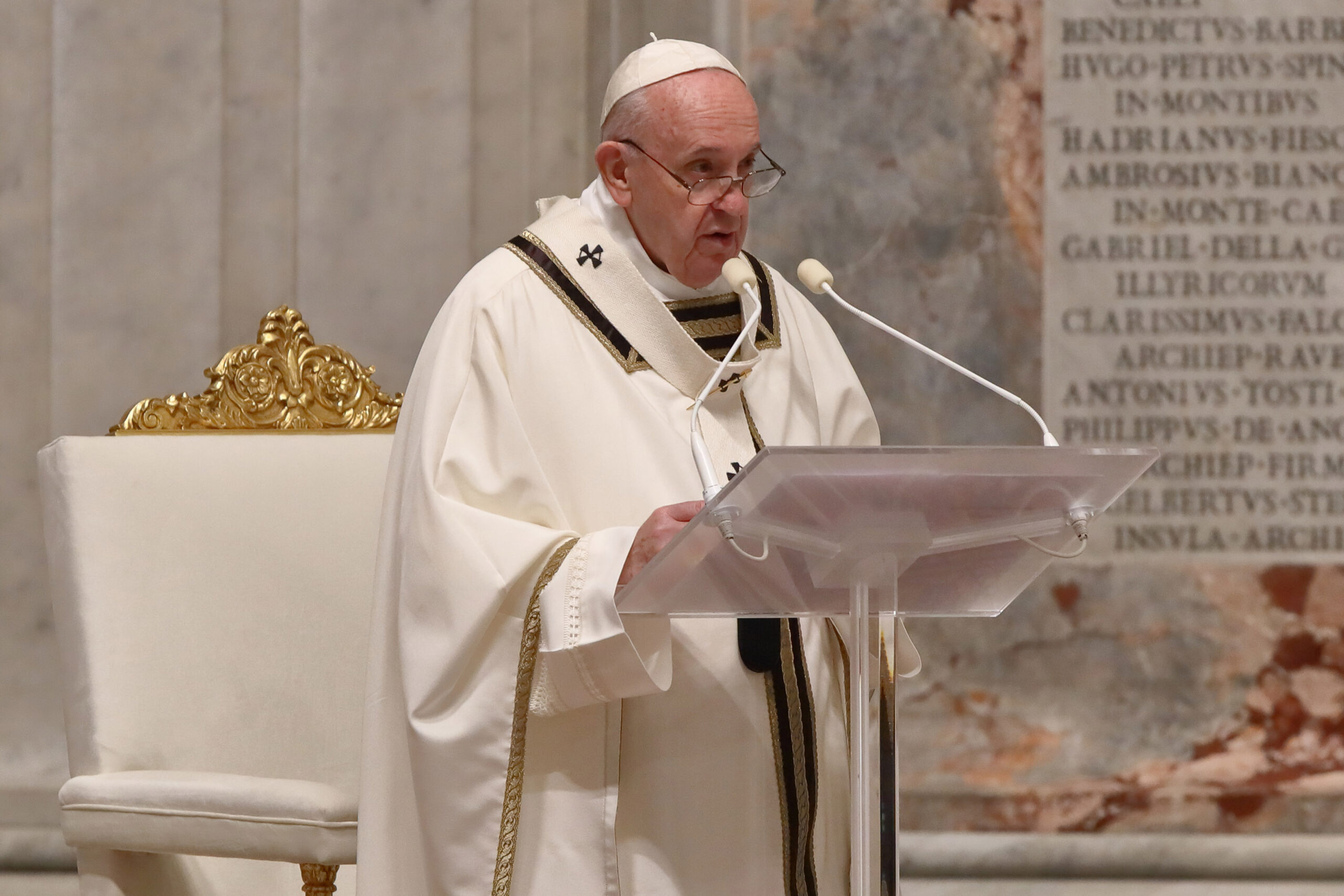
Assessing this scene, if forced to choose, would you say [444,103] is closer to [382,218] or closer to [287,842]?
[382,218]

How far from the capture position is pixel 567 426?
2.41 metres

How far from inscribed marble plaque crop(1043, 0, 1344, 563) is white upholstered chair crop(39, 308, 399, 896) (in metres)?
1.92

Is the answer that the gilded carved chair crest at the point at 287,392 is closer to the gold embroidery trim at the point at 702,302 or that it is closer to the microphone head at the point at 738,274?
the gold embroidery trim at the point at 702,302

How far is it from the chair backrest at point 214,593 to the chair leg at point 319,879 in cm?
34

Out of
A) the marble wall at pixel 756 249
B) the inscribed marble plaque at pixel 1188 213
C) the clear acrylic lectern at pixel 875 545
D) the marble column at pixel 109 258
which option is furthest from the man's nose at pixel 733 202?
the marble column at pixel 109 258

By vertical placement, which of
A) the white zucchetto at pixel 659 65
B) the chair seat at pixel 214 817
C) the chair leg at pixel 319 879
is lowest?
the chair leg at pixel 319 879

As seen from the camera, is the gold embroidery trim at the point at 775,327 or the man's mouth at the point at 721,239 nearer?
the man's mouth at the point at 721,239

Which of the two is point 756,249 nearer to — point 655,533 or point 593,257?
point 593,257

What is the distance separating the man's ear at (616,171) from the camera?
2525mm

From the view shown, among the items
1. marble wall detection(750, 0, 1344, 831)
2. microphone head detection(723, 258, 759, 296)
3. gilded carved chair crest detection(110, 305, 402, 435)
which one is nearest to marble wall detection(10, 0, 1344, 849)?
marble wall detection(750, 0, 1344, 831)

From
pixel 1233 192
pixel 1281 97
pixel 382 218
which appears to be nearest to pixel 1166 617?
pixel 1233 192

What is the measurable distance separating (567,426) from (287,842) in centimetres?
76

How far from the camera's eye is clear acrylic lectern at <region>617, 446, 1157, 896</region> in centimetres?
160

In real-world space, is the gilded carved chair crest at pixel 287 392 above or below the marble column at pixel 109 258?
below
